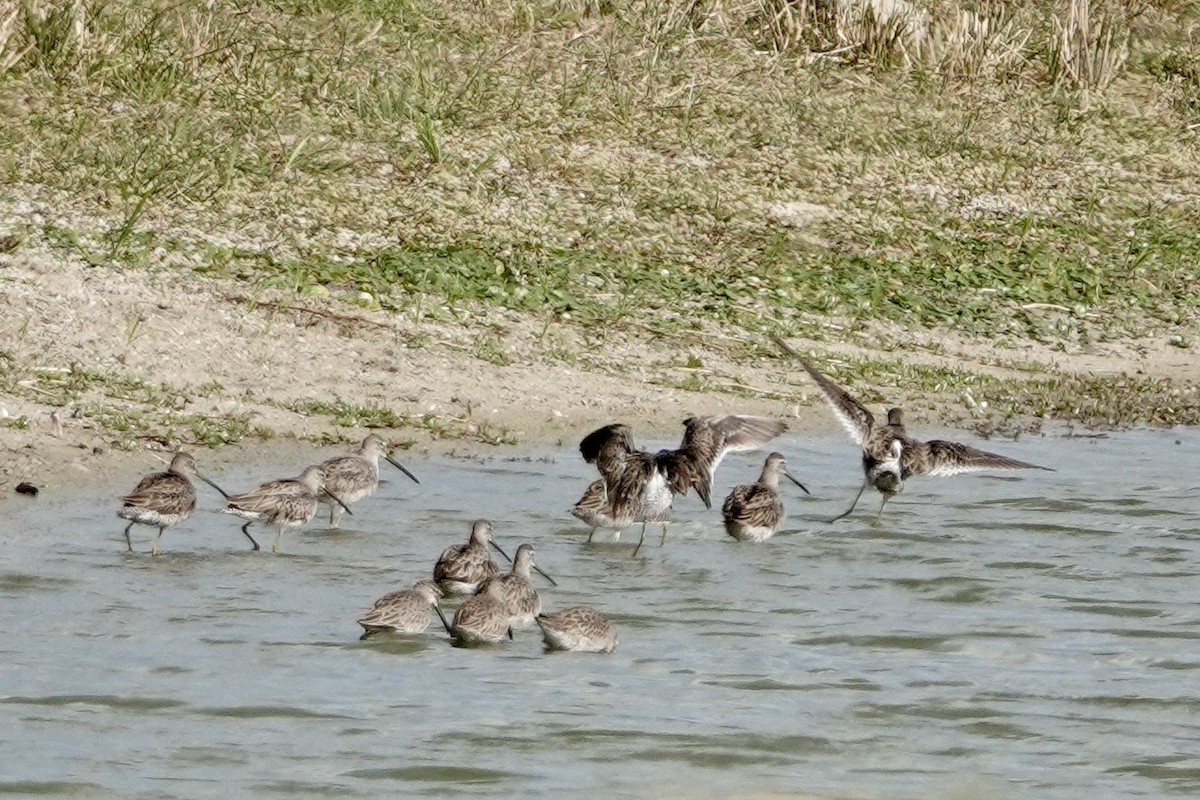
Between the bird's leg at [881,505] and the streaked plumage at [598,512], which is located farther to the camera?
the bird's leg at [881,505]

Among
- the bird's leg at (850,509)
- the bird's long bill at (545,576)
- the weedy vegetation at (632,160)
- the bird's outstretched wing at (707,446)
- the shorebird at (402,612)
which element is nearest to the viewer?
the shorebird at (402,612)

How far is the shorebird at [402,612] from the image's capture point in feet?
31.5

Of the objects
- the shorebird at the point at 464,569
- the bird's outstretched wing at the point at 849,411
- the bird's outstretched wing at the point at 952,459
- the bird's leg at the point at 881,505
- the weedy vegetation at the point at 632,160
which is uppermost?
the weedy vegetation at the point at 632,160

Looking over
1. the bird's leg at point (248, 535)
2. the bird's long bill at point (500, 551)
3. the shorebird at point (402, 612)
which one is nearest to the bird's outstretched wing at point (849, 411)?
the bird's long bill at point (500, 551)

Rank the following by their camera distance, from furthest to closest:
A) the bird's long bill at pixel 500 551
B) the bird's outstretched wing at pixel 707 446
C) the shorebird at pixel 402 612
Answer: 1. the bird's outstretched wing at pixel 707 446
2. the bird's long bill at pixel 500 551
3. the shorebird at pixel 402 612

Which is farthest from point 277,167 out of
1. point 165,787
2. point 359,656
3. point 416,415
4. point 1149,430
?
point 165,787

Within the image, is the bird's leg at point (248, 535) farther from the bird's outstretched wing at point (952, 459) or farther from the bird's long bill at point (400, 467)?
the bird's outstretched wing at point (952, 459)

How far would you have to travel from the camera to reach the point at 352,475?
476 inches

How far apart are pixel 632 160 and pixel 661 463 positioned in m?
7.62

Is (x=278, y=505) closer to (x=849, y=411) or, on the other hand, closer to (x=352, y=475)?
(x=352, y=475)

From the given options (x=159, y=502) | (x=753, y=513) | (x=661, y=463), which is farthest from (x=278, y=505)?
(x=753, y=513)

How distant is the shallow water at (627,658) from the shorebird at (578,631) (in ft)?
0.23

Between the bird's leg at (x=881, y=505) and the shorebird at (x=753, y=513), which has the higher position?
the shorebird at (x=753, y=513)

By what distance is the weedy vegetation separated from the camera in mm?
16375
